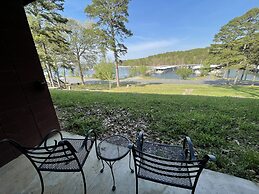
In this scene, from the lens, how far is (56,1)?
23.0ft

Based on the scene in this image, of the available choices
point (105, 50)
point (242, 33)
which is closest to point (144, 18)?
point (105, 50)

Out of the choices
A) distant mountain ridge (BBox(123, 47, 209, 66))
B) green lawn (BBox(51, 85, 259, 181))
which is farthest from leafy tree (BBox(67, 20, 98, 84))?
distant mountain ridge (BBox(123, 47, 209, 66))

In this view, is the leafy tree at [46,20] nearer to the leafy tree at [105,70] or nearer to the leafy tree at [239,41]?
the leafy tree at [105,70]

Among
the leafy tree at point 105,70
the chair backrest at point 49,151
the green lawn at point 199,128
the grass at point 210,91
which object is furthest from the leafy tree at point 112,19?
the chair backrest at point 49,151

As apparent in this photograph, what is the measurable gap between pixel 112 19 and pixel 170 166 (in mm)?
14611

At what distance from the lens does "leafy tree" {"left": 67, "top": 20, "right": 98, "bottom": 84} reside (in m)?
15.3

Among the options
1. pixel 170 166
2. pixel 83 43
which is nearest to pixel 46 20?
pixel 83 43

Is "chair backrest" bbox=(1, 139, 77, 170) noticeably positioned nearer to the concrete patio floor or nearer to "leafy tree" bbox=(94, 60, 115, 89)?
the concrete patio floor

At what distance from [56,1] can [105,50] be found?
323 inches

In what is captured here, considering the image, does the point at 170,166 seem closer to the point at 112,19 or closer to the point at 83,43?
the point at 112,19

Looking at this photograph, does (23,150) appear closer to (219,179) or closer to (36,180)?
(36,180)

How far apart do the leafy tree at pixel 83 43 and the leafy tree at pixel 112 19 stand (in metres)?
1.22

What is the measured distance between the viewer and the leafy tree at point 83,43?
15330mm

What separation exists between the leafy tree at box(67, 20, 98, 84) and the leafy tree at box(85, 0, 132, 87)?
4.01ft
